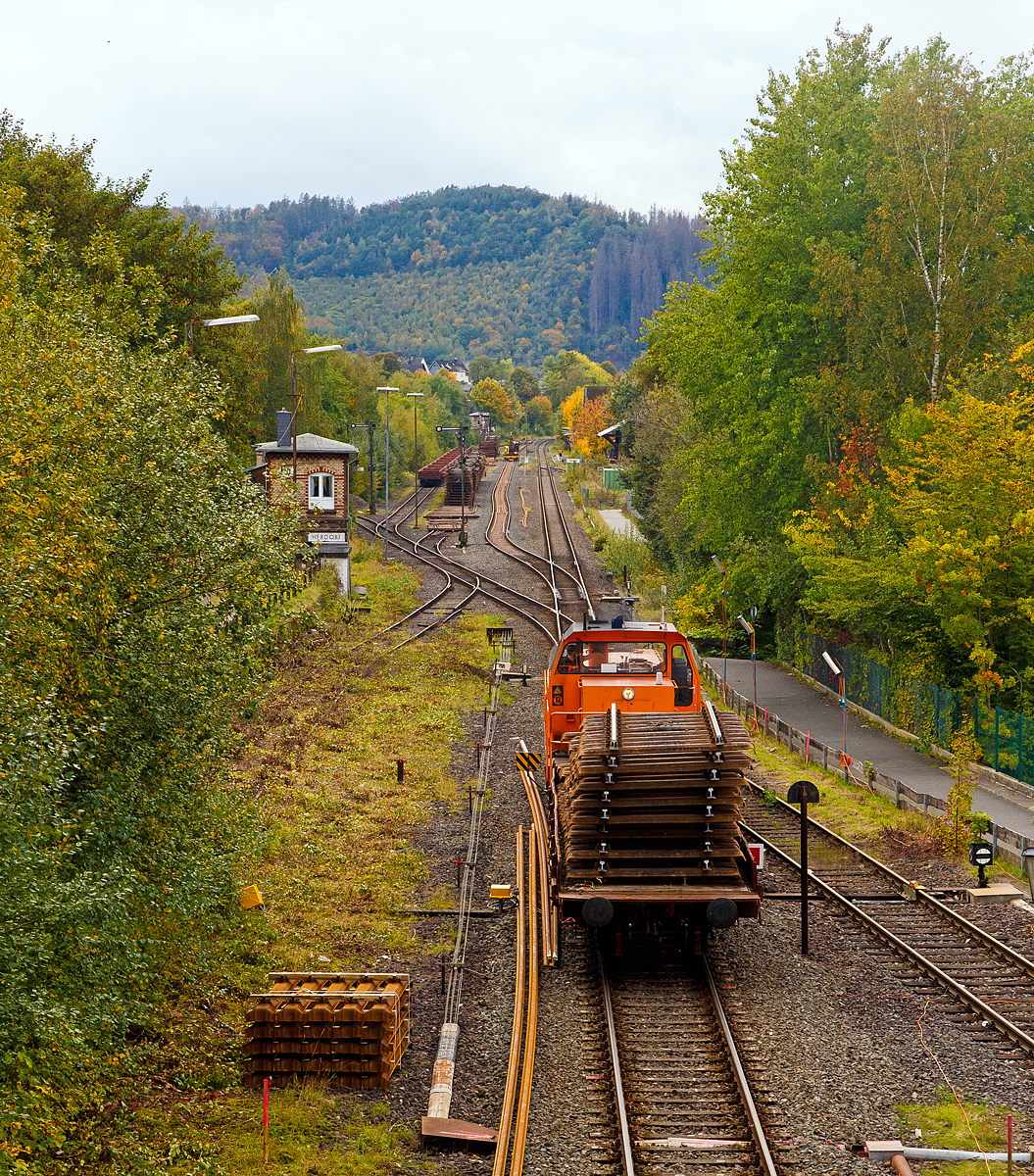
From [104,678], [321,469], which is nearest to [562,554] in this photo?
[321,469]

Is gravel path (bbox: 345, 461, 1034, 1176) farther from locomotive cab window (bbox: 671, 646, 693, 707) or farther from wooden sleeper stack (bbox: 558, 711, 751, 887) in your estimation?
locomotive cab window (bbox: 671, 646, 693, 707)

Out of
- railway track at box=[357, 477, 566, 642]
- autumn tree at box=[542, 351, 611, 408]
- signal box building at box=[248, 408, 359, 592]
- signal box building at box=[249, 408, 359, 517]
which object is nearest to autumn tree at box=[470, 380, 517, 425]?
autumn tree at box=[542, 351, 611, 408]

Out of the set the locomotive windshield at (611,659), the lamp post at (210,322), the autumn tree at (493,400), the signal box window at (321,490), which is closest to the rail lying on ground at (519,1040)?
the locomotive windshield at (611,659)

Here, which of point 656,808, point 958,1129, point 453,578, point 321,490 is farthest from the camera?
point 321,490

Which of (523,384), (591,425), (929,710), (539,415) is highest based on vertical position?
(523,384)

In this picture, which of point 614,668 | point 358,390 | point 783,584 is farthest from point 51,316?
point 358,390

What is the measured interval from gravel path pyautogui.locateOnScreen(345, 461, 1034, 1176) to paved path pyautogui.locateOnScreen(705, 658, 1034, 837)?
18.2 ft

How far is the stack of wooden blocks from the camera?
35.6 ft

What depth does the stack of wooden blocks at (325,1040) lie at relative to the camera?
10836 mm

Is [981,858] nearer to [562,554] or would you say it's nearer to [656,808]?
[656,808]

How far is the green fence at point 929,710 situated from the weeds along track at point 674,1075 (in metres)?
11.2

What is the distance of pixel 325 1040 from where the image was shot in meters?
10.9

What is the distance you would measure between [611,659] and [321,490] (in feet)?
109

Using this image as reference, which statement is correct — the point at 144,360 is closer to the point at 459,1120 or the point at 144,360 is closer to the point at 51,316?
the point at 51,316
